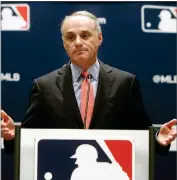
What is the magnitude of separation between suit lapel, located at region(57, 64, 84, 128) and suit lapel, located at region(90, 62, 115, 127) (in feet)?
0.16

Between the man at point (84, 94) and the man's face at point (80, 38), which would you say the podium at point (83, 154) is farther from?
the man's face at point (80, 38)

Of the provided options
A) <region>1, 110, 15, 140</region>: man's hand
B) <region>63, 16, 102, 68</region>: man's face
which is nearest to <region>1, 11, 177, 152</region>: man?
<region>63, 16, 102, 68</region>: man's face

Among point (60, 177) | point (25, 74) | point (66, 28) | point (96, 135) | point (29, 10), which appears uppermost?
point (29, 10)

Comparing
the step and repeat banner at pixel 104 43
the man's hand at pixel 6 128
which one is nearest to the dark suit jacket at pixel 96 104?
the man's hand at pixel 6 128

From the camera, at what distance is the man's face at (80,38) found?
1.33m

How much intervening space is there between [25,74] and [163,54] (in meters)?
0.70

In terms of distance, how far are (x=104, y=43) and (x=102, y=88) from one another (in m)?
0.91

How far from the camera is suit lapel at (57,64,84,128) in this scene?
4.22 ft

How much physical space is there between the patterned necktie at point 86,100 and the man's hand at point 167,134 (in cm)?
21

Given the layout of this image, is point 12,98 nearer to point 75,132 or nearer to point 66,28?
point 66,28

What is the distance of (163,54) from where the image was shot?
2.23 meters

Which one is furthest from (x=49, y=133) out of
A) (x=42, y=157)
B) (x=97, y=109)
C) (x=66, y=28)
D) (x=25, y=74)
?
(x=25, y=74)

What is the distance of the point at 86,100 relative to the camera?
1.33 meters

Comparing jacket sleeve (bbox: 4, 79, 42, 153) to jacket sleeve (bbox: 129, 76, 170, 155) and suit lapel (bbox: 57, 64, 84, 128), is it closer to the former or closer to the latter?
suit lapel (bbox: 57, 64, 84, 128)
